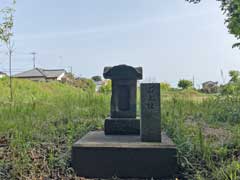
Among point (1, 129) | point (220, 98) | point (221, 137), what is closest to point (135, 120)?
point (221, 137)

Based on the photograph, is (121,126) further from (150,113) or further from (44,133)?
(44,133)

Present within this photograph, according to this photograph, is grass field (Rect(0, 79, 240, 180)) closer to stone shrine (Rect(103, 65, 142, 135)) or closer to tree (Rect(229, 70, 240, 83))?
tree (Rect(229, 70, 240, 83))

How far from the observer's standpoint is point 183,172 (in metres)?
3.00

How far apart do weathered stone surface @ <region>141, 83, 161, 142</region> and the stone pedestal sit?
19 centimetres

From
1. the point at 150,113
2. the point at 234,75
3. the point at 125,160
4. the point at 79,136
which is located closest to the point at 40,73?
the point at 234,75

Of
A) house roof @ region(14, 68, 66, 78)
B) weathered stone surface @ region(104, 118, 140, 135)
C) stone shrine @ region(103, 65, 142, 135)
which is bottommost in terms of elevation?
weathered stone surface @ region(104, 118, 140, 135)

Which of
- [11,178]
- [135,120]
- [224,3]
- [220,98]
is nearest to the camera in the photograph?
[11,178]

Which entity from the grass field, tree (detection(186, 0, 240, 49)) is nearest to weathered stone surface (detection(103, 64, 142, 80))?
the grass field

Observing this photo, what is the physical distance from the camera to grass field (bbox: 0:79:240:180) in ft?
9.43

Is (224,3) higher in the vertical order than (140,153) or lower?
higher

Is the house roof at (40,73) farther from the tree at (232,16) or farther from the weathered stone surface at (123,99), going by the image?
the weathered stone surface at (123,99)

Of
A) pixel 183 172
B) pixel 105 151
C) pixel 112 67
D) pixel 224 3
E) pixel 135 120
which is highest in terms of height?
pixel 224 3

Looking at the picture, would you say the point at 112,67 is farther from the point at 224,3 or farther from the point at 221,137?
the point at 224,3

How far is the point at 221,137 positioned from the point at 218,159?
72 cm
